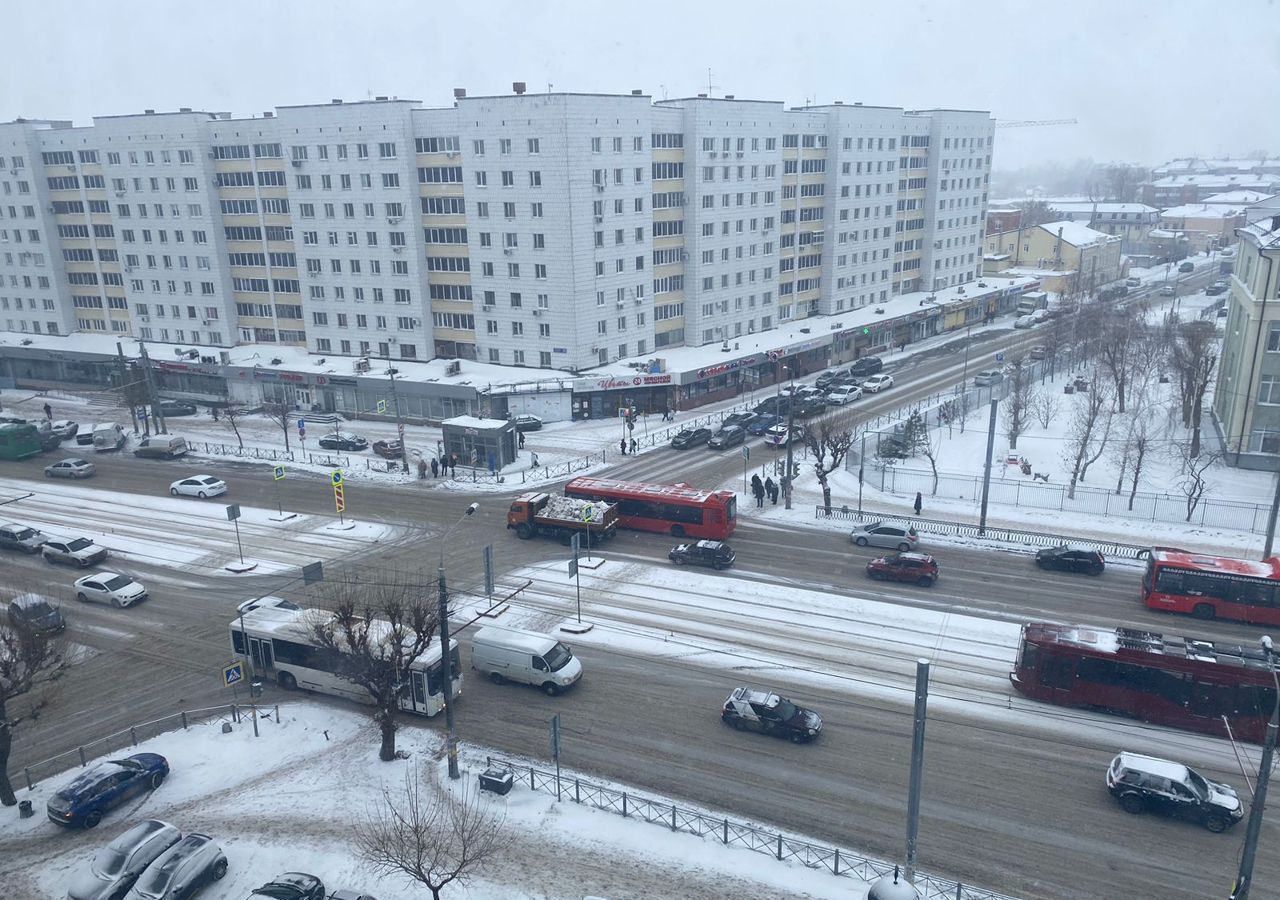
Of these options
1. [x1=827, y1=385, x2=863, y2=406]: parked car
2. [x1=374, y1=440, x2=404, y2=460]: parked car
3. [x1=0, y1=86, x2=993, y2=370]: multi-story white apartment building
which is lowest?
[x1=374, y1=440, x2=404, y2=460]: parked car

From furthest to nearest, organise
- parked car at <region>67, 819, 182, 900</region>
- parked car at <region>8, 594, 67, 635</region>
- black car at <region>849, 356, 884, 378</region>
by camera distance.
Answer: black car at <region>849, 356, 884, 378</region>
parked car at <region>8, 594, 67, 635</region>
parked car at <region>67, 819, 182, 900</region>

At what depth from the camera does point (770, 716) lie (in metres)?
22.1

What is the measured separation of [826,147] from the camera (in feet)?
243

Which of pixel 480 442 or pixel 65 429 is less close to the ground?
pixel 480 442

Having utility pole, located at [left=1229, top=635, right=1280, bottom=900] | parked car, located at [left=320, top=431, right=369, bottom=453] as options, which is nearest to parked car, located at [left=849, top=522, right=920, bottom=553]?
utility pole, located at [left=1229, top=635, right=1280, bottom=900]

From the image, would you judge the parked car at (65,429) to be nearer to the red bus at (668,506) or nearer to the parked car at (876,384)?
the red bus at (668,506)

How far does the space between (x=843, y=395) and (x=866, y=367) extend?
A: 32.2ft

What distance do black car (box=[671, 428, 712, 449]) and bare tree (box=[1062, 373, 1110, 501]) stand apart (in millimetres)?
19131

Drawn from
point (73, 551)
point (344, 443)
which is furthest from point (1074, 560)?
point (73, 551)

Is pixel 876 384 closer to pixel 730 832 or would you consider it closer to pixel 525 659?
pixel 525 659

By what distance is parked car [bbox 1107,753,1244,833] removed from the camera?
60.8ft

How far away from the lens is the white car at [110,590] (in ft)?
102

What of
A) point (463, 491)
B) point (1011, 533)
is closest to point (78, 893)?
point (463, 491)

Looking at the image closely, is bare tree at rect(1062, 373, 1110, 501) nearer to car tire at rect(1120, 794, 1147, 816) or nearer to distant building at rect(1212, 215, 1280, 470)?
distant building at rect(1212, 215, 1280, 470)
